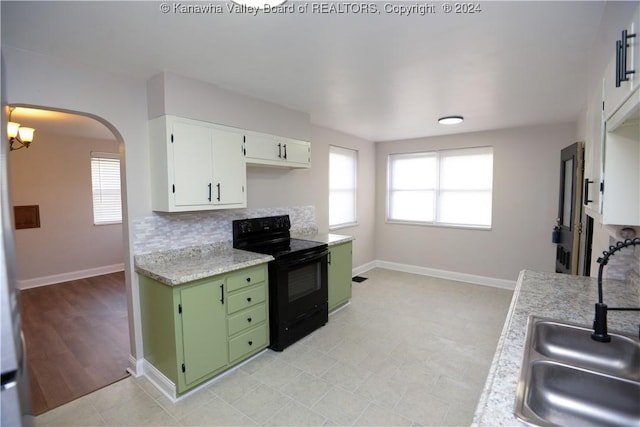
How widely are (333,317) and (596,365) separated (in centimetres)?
269

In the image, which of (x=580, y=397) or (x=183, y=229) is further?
(x=183, y=229)

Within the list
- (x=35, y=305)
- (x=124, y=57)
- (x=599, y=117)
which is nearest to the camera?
(x=599, y=117)

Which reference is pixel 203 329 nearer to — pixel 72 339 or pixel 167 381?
pixel 167 381

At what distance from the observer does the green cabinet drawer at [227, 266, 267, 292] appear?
251cm

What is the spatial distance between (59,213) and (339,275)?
4.91 metres

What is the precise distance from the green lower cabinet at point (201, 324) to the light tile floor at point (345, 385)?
6.9 inches

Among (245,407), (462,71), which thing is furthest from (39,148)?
(462,71)

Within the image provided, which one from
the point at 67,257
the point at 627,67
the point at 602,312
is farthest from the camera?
the point at 67,257

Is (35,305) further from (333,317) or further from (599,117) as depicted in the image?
(599,117)

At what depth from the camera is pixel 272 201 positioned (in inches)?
148

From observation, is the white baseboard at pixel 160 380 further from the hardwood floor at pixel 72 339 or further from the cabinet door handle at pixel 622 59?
the cabinet door handle at pixel 622 59

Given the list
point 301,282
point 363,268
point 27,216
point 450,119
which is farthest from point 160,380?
point 27,216

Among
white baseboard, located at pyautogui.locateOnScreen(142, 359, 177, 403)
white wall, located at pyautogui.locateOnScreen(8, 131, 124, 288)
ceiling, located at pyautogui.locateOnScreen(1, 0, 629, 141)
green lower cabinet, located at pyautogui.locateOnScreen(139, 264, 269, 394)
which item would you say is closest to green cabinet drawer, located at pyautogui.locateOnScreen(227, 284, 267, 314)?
green lower cabinet, located at pyautogui.locateOnScreen(139, 264, 269, 394)

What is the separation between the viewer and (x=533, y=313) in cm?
153
